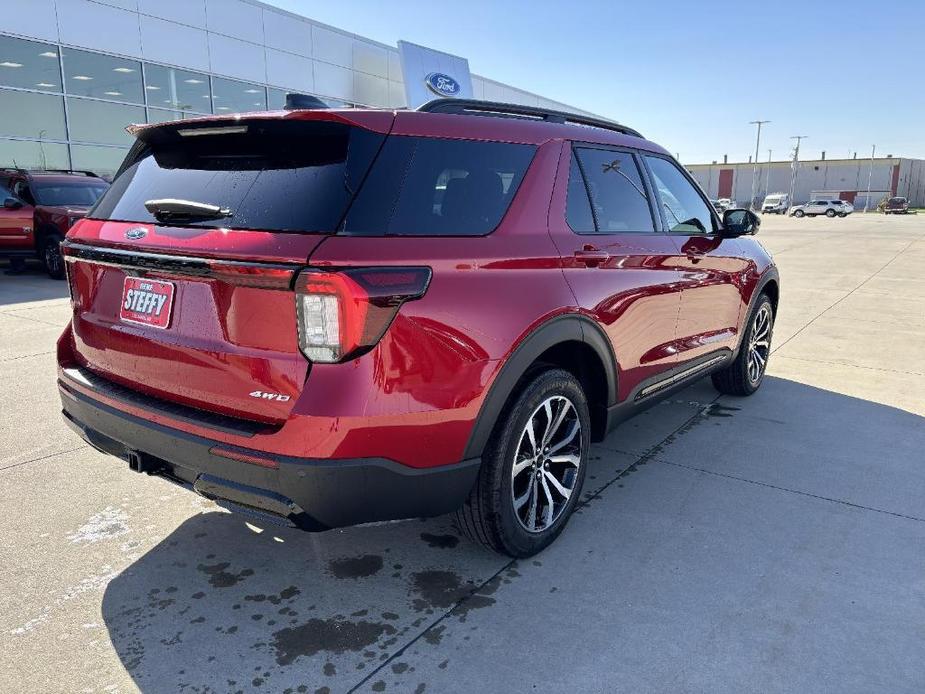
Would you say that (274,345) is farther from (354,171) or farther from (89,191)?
(89,191)

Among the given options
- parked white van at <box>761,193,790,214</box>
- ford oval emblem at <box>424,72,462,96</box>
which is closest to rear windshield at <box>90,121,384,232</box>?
ford oval emblem at <box>424,72,462,96</box>

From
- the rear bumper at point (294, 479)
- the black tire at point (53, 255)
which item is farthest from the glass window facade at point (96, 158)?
the rear bumper at point (294, 479)

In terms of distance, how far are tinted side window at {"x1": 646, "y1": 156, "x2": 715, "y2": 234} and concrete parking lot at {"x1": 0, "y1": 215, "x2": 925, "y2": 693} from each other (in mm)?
1352

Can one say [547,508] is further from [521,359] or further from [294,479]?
[294,479]

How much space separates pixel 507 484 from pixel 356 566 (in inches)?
29.0

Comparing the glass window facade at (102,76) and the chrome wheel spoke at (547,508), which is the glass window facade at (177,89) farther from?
the chrome wheel spoke at (547,508)

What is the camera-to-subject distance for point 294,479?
2111 millimetres

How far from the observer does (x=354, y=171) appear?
2.23 m

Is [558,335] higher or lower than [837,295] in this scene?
higher

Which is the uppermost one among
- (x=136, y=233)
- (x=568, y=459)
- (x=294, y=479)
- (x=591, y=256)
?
(x=136, y=233)

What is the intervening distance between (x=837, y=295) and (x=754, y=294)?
6.90 meters

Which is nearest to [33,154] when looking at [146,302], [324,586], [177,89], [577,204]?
[177,89]

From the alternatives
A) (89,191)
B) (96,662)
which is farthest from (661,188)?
(89,191)

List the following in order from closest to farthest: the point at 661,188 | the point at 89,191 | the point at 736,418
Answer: the point at 661,188, the point at 736,418, the point at 89,191
